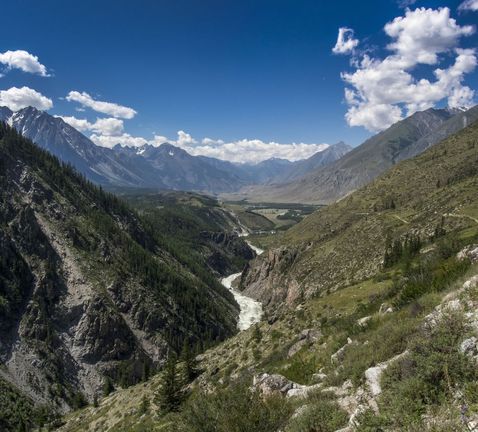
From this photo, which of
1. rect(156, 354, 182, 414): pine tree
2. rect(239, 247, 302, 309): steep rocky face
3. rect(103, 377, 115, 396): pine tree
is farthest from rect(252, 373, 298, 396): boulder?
rect(239, 247, 302, 309): steep rocky face

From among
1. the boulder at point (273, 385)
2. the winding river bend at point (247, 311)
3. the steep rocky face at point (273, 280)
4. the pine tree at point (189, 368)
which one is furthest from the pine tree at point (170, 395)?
the winding river bend at point (247, 311)

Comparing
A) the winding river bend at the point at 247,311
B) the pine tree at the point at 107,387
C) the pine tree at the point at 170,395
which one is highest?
the pine tree at the point at 170,395

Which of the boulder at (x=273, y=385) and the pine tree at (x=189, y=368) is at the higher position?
the boulder at (x=273, y=385)

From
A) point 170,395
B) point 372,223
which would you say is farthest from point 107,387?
point 372,223

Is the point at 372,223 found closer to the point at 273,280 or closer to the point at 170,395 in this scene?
the point at 273,280

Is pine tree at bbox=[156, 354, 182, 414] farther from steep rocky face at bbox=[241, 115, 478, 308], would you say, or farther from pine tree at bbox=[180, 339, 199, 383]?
steep rocky face at bbox=[241, 115, 478, 308]

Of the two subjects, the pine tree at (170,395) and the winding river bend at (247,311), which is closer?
the pine tree at (170,395)

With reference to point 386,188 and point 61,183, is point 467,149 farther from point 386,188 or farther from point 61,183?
point 61,183

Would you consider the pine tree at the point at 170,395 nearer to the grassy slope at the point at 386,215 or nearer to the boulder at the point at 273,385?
the boulder at the point at 273,385
